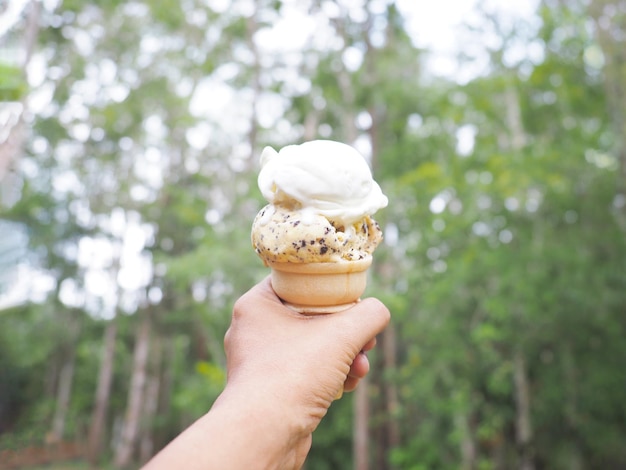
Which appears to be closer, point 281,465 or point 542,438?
point 281,465

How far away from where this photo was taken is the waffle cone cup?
1.89 meters

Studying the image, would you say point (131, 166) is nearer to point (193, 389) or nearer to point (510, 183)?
point (193, 389)

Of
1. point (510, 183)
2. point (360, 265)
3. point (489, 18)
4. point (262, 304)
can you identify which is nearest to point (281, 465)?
point (262, 304)

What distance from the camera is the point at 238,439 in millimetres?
1360

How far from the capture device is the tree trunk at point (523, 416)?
800 cm

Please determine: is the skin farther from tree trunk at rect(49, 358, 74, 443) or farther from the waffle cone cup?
tree trunk at rect(49, 358, 74, 443)

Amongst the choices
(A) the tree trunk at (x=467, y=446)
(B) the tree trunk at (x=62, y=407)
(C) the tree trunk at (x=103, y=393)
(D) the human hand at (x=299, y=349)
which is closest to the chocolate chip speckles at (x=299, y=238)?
(D) the human hand at (x=299, y=349)

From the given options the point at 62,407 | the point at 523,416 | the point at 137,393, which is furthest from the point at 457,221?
the point at 62,407

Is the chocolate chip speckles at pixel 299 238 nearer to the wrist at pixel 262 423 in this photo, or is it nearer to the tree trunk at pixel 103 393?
the wrist at pixel 262 423

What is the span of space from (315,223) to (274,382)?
59 centimetres

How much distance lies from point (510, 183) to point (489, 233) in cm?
146

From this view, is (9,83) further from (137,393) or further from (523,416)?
(137,393)

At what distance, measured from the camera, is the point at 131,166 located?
15344 mm

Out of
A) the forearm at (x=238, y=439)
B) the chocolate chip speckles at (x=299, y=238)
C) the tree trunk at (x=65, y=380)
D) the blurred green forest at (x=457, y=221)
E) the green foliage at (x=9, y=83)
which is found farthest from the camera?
the tree trunk at (x=65, y=380)
